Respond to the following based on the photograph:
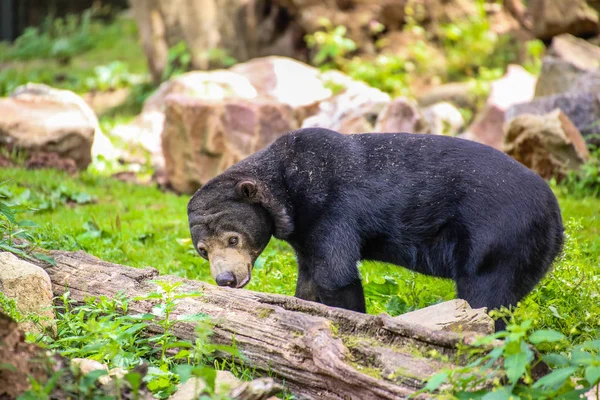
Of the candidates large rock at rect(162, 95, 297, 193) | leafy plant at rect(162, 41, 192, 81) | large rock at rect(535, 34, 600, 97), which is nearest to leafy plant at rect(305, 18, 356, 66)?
leafy plant at rect(162, 41, 192, 81)

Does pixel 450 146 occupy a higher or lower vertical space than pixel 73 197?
higher

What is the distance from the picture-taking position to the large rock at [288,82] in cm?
1010

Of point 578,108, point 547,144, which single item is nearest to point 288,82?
point 578,108

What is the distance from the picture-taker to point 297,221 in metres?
5.00

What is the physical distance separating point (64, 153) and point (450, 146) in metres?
5.85

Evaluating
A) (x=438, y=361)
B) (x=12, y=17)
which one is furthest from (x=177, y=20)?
(x=438, y=361)

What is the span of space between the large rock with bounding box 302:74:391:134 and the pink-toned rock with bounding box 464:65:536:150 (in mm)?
1186

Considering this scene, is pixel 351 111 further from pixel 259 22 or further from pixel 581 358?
pixel 581 358

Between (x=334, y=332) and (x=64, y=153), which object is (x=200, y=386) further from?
(x=64, y=153)

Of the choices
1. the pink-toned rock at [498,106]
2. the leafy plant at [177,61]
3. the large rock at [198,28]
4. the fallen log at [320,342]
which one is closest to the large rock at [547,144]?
the pink-toned rock at [498,106]

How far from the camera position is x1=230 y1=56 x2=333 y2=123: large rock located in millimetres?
10100

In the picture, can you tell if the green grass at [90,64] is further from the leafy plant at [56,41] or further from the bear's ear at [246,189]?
the bear's ear at [246,189]

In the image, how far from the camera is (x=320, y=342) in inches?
141

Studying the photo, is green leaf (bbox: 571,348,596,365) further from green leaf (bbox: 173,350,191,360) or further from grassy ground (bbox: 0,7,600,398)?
green leaf (bbox: 173,350,191,360)
